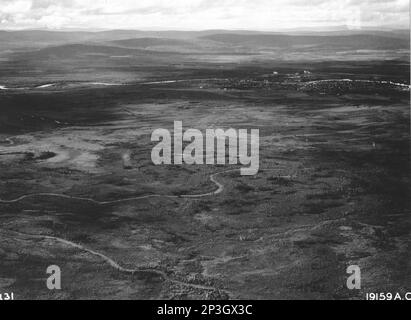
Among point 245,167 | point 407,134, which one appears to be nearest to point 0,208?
point 245,167

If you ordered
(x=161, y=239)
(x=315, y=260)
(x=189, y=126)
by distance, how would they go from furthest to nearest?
(x=189, y=126) < (x=161, y=239) < (x=315, y=260)

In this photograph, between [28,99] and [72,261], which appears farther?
[28,99]

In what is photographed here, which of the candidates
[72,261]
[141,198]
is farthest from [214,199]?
[72,261]

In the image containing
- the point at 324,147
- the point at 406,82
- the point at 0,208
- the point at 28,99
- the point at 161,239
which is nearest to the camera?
the point at 161,239

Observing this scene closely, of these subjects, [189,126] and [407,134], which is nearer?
[407,134]

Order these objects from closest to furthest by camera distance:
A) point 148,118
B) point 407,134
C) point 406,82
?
point 407,134
point 148,118
point 406,82

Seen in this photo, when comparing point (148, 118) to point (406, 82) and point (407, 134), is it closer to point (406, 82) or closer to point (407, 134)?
point (407, 134)

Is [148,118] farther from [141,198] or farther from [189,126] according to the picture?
[141,198]

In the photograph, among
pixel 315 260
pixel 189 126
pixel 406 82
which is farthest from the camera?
pixel 406 82

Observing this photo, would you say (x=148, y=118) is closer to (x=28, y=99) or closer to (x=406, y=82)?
(x=28, y=99)
